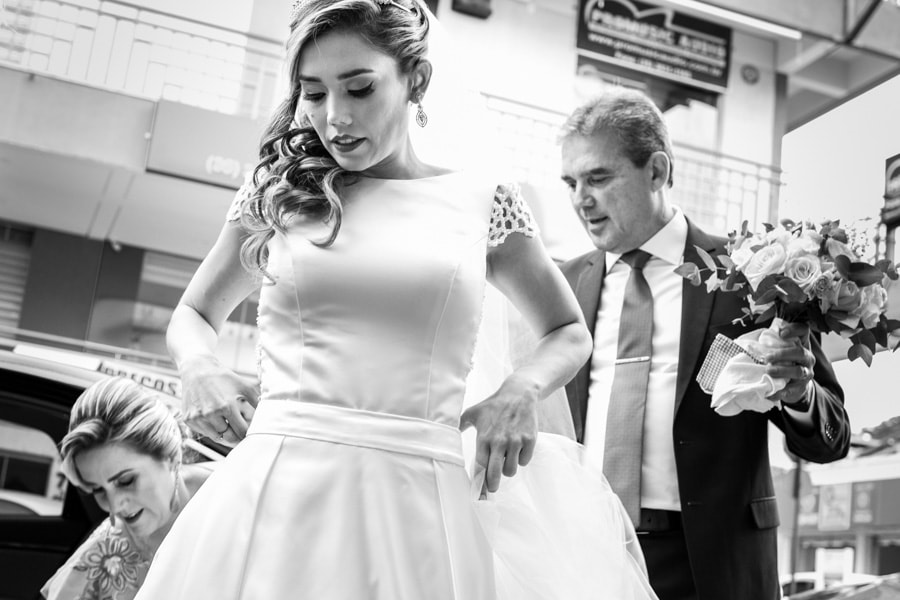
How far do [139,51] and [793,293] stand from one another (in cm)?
693

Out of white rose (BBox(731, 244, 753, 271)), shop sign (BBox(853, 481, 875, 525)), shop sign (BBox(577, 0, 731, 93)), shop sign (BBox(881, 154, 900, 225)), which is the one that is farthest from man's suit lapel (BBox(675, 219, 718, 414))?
shop sign (BBox(577, 0, 731, 93))

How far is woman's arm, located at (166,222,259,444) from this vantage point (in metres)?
1.29

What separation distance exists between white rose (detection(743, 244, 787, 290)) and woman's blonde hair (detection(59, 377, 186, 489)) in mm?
1411

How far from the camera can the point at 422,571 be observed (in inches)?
48.1

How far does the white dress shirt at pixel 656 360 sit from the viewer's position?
2.13m

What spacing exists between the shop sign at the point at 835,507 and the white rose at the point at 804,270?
23.4 feet

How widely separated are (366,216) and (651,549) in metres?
1.10

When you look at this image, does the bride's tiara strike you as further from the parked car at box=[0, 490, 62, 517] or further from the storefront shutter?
the storefront shutter

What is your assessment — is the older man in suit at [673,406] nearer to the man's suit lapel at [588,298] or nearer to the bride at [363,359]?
the man's suit lapel at [588,298]

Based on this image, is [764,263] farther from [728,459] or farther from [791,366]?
[728,459]

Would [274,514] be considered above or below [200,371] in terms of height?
below

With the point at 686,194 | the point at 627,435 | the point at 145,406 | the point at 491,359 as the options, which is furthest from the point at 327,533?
the point at 686,194

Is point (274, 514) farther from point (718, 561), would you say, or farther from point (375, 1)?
point (718, 561)

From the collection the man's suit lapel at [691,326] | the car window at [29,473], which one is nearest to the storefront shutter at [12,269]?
the car window at [29,473]
